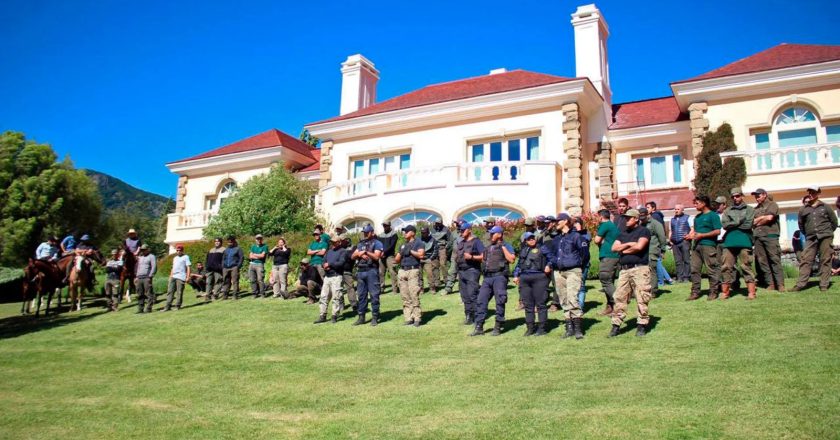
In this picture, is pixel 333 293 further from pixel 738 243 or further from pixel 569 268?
pixel 738 243

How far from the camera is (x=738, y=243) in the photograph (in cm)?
1138

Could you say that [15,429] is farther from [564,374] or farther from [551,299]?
[551,299]

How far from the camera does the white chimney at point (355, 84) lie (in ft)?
105

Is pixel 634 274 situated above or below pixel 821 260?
below

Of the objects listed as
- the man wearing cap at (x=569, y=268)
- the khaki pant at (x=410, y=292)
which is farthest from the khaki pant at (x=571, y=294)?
the khaki pant at (x=410, y=292)

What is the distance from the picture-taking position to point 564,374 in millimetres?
8008

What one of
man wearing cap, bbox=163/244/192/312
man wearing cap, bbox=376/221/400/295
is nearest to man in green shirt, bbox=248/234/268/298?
man wearing cap, bbox=163/244/192/312

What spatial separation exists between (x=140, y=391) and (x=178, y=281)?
7.98m

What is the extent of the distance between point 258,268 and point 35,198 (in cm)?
2853

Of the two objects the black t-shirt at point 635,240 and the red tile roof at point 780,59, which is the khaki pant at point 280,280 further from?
the red tile roof at point 780,59

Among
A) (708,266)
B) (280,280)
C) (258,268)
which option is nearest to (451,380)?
(708,266)

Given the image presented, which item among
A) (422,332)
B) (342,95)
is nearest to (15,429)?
(422,332)

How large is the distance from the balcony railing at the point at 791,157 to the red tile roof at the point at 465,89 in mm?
6704

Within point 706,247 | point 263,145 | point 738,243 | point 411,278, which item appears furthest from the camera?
point 263,145
